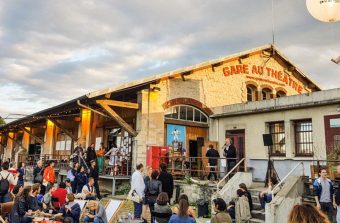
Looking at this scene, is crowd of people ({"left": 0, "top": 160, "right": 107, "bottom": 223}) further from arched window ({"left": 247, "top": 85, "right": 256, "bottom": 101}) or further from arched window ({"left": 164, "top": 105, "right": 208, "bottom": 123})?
arched window ({"left": 247, "top": 85, "right": 256, "bottom": 101})

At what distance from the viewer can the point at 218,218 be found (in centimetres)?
574

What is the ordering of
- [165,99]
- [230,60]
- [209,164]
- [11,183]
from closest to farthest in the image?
1. [11,183]
2. [209,164]
3. [165,99]
4. [230,60]

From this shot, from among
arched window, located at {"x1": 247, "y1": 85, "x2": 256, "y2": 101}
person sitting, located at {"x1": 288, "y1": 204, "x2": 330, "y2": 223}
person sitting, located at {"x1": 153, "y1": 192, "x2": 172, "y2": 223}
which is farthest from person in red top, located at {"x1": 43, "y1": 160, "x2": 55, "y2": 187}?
arched window, located at {"x1": 247, "y1": 85, "x2": 256, "y2": 101}

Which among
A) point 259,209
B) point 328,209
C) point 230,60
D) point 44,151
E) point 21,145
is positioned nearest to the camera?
point 328,209

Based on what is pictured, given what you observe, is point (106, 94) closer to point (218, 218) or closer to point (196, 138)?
point (196, 138)

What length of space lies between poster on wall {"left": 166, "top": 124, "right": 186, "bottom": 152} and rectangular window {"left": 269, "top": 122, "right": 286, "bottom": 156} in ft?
13.4

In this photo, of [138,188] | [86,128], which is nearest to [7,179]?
[138,188]

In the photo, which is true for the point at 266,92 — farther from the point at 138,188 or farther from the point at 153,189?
the point at 153,189

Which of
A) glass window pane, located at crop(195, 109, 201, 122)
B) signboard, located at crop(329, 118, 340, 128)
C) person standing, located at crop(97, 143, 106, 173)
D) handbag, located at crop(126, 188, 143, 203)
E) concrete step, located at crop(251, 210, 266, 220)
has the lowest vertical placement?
concrete step, located at crop(251, 210, 266, 220)

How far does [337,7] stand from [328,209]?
217 inches

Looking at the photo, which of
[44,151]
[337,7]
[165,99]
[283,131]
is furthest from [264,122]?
[44,151]

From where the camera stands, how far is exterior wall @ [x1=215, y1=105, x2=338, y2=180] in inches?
506

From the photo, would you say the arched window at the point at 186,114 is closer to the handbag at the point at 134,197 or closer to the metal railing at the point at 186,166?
the metal railing at the point at 186,166

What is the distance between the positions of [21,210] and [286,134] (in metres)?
10.5
